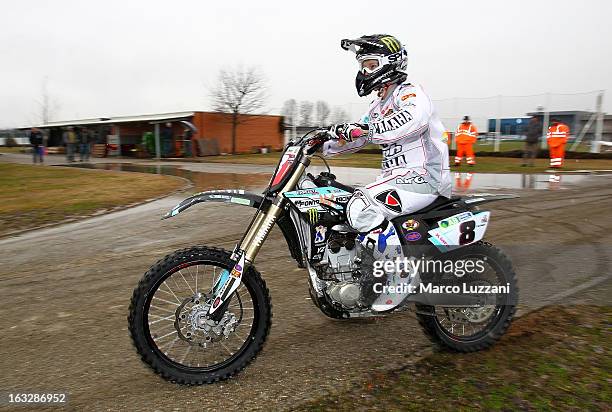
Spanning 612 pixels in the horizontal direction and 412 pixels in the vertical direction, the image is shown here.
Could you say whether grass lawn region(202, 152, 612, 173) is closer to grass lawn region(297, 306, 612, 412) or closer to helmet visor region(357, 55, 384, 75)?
helmet visor region(357, 55, 384, 75)

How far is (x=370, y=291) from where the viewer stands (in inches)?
132

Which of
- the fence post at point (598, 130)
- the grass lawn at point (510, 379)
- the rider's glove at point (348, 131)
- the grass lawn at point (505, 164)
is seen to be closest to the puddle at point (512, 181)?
the grass lawn at point (505, 164)

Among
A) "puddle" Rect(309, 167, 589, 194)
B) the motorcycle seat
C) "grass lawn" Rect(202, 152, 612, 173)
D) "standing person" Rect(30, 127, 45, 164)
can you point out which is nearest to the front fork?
the motorcycle seat

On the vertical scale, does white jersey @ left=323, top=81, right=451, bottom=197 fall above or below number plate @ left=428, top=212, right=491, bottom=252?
above

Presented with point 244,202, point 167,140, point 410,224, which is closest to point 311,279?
point 244,202

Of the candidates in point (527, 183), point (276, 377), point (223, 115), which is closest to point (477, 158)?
point (527, 183)

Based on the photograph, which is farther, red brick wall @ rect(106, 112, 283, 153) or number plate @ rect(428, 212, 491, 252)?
red brick wall @ rect(106, 112, 283, 153)

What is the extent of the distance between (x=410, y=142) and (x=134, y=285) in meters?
3.46

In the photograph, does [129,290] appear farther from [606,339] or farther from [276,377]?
[606,339]

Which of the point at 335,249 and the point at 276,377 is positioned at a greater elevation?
the point at 335,249

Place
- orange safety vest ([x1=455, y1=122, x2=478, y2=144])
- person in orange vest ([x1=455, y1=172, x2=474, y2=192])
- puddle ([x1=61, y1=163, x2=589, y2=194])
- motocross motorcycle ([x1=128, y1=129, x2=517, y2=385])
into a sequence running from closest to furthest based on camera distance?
motocross motorcycle ([x1=128, y1=129, x2=517, y2=385]) < person in orange vest ([x1=455, y1=172, x2=474, y2=192]) < puddle ([x1=61, y1=163, x2=589, y2=194]) < orange safety vest ([x1=455, y1=122, x2=478, y2=144])

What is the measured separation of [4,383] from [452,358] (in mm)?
3177

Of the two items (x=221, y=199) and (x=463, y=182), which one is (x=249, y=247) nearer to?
(x=221, y=199)

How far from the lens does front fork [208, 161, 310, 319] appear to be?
3.10m
